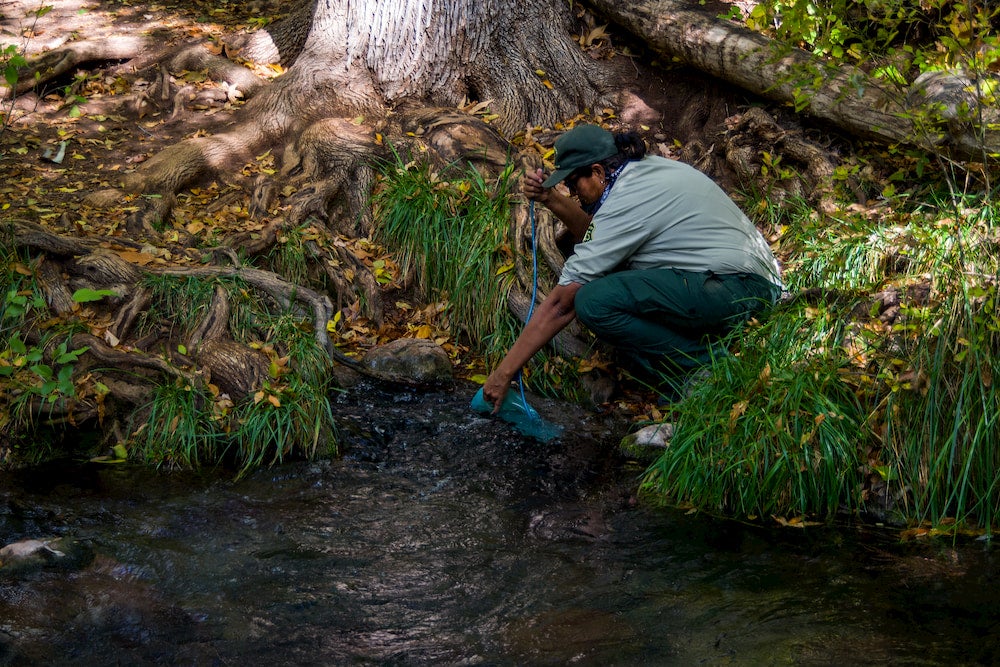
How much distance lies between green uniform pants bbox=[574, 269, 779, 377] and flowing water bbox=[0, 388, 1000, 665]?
2.16ft

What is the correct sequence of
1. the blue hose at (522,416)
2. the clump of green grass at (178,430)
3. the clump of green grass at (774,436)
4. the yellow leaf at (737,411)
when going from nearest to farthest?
the clump of green grass at (774,436) → the yellow leaf at (737,411) → the clump of green grass at (178,430) → the blue hose at (522,416)

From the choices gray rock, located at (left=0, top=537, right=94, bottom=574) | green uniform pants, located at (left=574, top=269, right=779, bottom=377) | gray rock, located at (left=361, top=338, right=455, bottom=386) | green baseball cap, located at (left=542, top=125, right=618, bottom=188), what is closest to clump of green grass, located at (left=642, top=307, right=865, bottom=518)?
green uniform pants, located at (left=574, top=269, right=779, bottom=377)

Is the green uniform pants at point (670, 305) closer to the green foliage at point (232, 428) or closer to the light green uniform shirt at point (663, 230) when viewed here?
the light green uniform shirt at point (663, 230)

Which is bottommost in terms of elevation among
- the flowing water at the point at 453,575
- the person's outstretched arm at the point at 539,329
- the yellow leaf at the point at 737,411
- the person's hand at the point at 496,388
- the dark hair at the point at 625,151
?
the flowing water at the point at 453,575

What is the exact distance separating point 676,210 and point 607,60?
3.02 m

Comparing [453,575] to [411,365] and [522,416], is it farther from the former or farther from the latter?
[411,365]

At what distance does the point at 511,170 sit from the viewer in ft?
19.7

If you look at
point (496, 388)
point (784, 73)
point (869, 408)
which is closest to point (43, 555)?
point (496, 388)

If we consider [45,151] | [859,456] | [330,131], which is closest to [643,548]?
[859,456]

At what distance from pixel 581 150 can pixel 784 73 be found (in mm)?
1283

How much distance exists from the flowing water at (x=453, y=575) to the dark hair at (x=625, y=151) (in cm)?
149

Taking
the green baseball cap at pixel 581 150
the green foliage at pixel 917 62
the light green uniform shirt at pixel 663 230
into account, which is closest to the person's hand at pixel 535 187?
the green baseball cap at pixel 581 150

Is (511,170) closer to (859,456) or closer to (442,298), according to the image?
(442,298)

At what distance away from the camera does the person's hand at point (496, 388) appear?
190 inches
